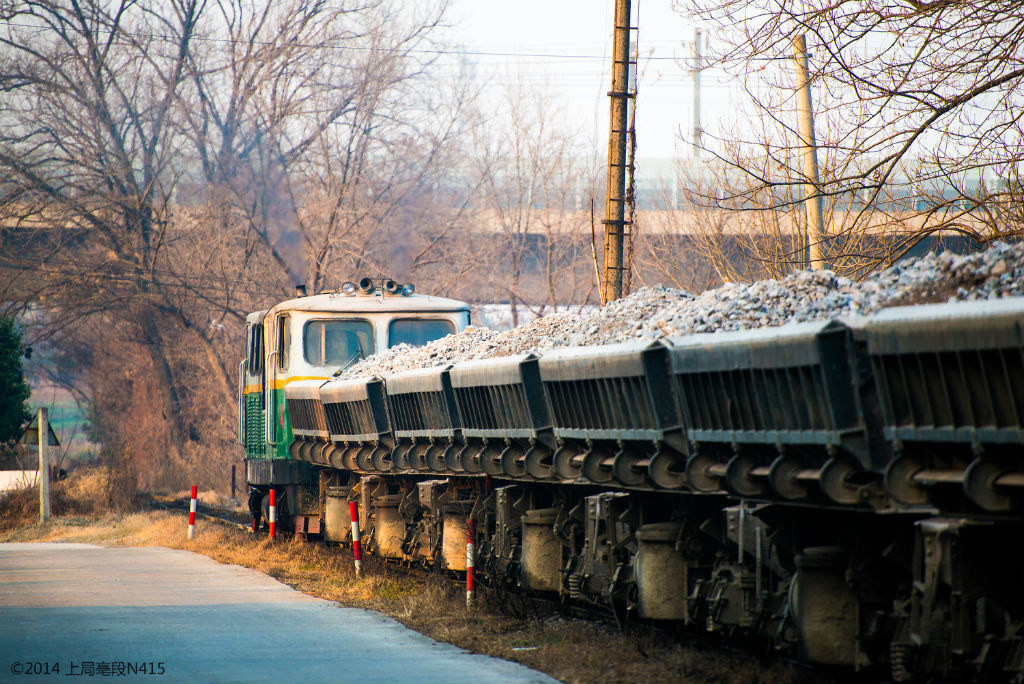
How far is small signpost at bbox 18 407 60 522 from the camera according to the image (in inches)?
928

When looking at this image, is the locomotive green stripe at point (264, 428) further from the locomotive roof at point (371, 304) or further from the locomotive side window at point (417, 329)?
the locomotive side window at point (417, 329)

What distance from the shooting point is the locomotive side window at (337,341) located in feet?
57.5

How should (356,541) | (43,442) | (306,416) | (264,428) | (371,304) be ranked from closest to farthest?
(356,541) < (306,416) < (371,304) < (264,428) < (43,442)

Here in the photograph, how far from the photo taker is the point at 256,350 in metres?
19.2

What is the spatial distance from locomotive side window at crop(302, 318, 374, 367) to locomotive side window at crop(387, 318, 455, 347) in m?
0.36

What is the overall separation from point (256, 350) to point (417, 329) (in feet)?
10.1

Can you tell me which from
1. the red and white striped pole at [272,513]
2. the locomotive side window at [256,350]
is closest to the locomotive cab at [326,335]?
the red and white striped pole at [272,513]

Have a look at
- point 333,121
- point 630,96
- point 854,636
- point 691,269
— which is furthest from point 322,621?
point 333,121

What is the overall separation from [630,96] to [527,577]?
26.5 feet

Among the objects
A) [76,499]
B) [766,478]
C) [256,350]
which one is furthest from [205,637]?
[76,499]

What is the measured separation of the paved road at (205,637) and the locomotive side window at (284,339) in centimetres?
390

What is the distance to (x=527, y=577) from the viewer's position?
35.8 feet

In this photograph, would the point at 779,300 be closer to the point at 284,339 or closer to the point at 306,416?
the point at 306,416

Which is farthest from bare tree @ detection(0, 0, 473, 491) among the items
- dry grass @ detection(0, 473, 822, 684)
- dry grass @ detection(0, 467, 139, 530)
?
dry grass @ detection(0, 473, 822, 684)
